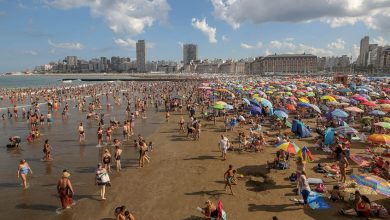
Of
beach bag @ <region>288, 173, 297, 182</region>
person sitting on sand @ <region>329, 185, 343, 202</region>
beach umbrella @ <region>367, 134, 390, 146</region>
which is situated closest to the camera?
person sitting on sand @ <region>329, 185, 343, 202</region>

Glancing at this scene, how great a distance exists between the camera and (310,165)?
13188 millimetres

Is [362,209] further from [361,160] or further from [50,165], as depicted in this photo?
[50,165]

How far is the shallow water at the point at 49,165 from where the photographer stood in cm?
953

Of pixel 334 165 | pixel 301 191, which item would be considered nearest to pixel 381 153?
pixel 334 165

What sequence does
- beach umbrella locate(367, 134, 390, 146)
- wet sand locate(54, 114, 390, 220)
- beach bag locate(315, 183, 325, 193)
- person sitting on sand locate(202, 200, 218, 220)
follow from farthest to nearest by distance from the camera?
beach umbrella locate(367, 134, 390, 146)
beach bag locate(315, 183, 325, 193)
wet sand locate(54, 114, 390, 220)
person sitting on sand locate(202, 200, 218, 220)

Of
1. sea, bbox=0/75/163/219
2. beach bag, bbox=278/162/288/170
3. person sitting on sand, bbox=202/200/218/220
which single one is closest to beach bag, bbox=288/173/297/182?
beach bag, bbox=278/162/288/170

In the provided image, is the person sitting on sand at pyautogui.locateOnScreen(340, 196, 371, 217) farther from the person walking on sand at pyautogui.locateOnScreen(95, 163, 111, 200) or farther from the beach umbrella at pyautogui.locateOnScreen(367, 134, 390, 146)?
the person walking on sand at pyautogui.locateOnScreen(95, 163, 111, 200)

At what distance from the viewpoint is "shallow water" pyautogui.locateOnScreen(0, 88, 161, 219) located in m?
9.53

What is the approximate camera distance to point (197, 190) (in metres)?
10.6

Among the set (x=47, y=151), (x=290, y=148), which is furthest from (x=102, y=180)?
(x=290, y=148)

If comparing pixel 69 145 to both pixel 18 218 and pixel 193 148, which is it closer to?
pixel 193 148

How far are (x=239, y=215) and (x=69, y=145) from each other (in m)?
11.7

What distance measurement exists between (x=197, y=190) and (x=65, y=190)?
407 centimetres

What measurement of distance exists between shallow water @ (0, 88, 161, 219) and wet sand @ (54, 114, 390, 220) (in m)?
0.97
